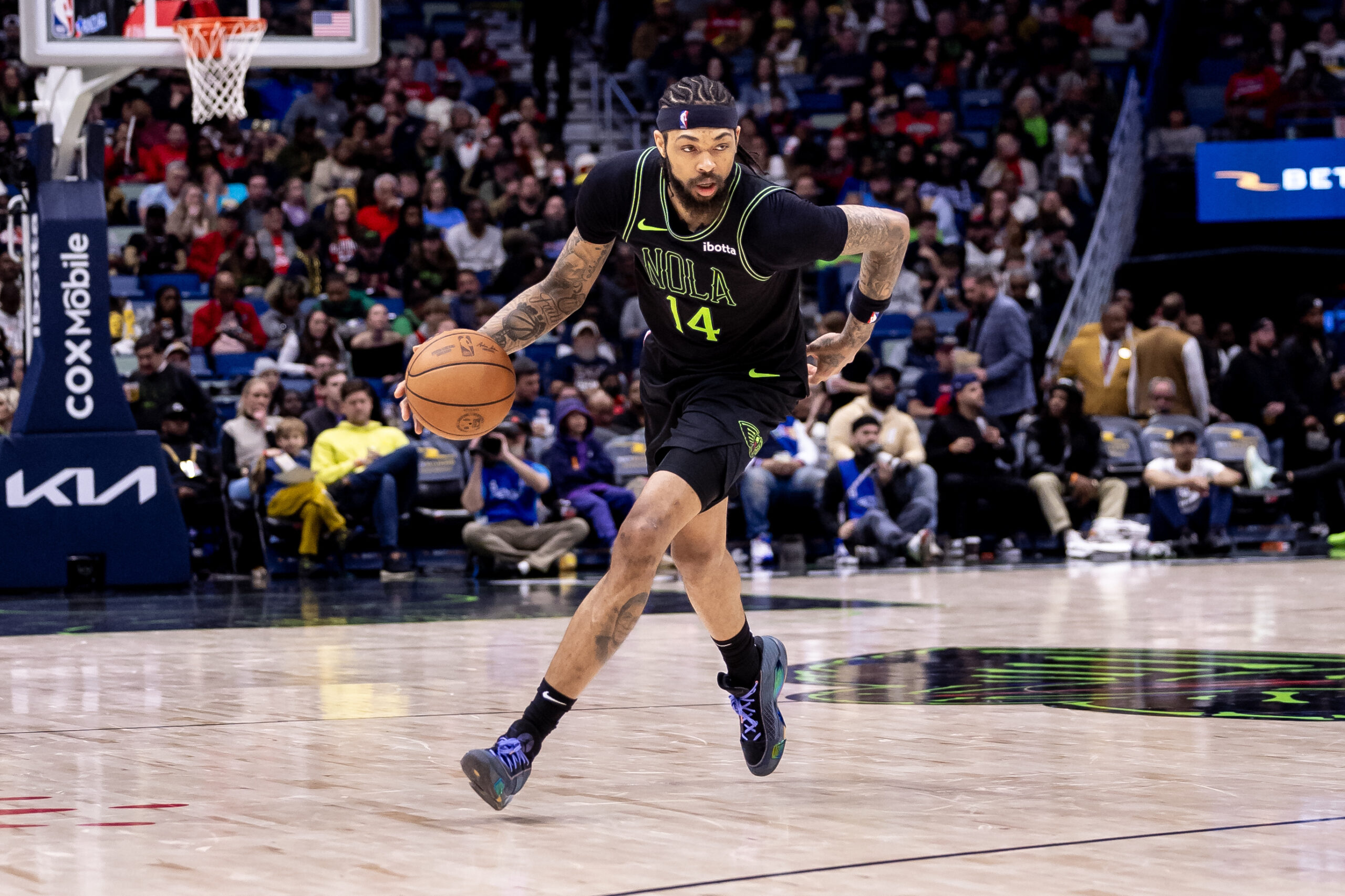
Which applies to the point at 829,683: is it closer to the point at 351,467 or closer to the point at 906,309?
the point at 351,467

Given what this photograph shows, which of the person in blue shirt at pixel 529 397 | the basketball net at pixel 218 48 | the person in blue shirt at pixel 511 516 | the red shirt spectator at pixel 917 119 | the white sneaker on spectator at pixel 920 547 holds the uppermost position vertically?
the red shirt spectator at pixel 917 119

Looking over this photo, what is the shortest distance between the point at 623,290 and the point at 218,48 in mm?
6326

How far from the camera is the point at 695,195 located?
4.26m

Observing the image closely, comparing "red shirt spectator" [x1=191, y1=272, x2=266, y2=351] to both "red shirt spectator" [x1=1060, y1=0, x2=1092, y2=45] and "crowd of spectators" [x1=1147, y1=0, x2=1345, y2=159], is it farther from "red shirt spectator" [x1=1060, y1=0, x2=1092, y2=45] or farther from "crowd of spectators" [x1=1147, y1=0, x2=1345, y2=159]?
"red shirt spectator" [x1=1060, y1=0, x2=1092, y2=45]

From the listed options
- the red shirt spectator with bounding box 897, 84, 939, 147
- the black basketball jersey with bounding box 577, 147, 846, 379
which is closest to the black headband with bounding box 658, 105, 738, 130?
the black basketball jersey with bounding box 577, 147, 846, 379

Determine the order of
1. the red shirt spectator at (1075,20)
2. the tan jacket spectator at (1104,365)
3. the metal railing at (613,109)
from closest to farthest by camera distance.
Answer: the tan jacket spectator at (1104,365) → the metal railing at (613,109) → the red shirt spectator at (1075,20)

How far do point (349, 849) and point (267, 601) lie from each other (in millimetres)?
6948

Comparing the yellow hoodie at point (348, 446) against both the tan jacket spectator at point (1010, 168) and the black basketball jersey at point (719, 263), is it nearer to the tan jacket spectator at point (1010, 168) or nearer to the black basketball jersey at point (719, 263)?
the black basketball jersey at point (719, 263)

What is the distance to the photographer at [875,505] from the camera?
13.0 meters

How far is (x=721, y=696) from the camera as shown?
5746mm

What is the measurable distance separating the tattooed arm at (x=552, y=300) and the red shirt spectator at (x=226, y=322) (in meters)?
10.0

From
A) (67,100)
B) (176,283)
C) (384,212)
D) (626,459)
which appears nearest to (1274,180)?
(626,459)

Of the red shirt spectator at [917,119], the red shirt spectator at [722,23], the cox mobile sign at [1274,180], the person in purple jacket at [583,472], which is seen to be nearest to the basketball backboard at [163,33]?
the person in purple jacket at [583,472]

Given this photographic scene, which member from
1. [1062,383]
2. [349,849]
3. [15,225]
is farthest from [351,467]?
[349,849]
